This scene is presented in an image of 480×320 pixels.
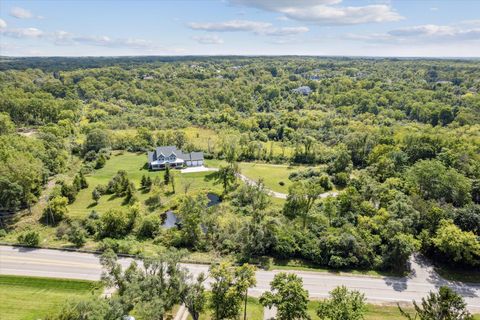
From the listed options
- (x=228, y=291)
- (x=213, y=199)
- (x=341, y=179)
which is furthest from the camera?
(x=341, y=179)

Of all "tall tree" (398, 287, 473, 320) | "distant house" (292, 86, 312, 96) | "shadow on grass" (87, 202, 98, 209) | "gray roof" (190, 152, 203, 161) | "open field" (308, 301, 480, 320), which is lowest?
"open field" (308, 301, 480, 320)

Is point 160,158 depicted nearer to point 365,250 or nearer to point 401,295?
point 365,250

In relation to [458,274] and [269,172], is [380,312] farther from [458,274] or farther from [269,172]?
[269,172]

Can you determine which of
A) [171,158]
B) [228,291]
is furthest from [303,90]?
[228,291]

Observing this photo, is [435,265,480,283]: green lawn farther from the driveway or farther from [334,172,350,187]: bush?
the driveway

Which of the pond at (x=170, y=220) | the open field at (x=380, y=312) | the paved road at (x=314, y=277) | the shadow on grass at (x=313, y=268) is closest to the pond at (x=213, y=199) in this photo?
the pond at (x=170, y=220)

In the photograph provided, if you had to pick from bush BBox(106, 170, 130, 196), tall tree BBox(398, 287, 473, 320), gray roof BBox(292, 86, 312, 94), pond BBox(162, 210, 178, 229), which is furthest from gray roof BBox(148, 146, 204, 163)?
gray roof BBox(292, 86, 312, 94)
